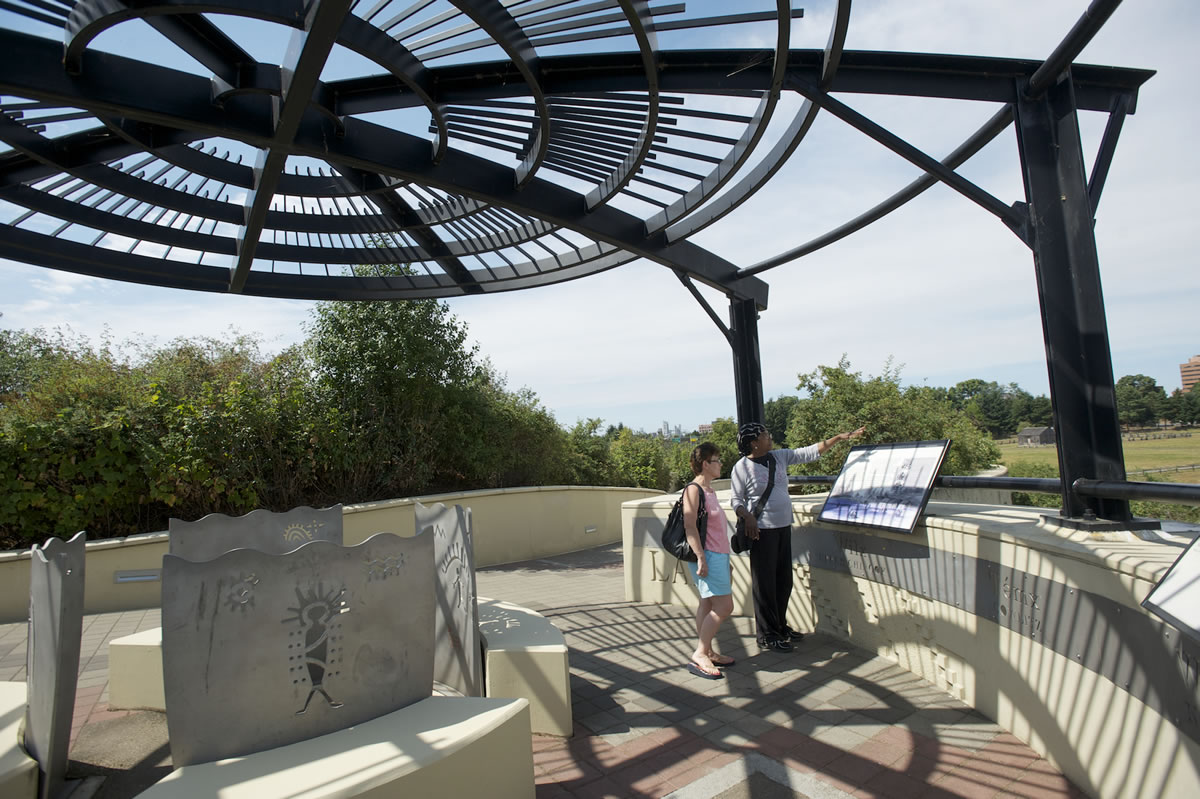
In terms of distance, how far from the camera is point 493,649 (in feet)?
11.8

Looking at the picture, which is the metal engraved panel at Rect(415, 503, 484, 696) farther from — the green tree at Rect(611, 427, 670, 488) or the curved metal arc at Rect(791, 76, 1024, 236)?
the green tree at Rect(611, 427, 670, 488)

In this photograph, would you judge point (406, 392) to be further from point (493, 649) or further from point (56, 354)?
point (493, 649)

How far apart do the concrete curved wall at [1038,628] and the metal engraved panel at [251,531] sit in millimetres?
3382

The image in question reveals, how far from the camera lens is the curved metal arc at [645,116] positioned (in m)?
2.84

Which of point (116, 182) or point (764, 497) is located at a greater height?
point (116, 182)

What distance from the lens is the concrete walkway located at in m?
2.89

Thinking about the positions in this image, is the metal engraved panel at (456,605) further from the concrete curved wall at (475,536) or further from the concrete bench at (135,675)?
the concrete curved wall at (475,536)

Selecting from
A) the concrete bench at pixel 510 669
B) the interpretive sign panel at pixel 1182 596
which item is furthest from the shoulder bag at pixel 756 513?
the interpretive sign panel at pixel 1182 596

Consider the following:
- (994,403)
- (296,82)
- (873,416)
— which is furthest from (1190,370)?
(296,82)

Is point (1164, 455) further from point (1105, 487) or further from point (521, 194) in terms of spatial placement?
point (521, 194)

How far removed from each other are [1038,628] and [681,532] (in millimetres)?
2149

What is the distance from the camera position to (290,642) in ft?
8.55

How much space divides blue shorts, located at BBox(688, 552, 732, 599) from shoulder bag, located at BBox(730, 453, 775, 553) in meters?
0.35

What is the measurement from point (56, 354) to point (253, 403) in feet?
17.7
